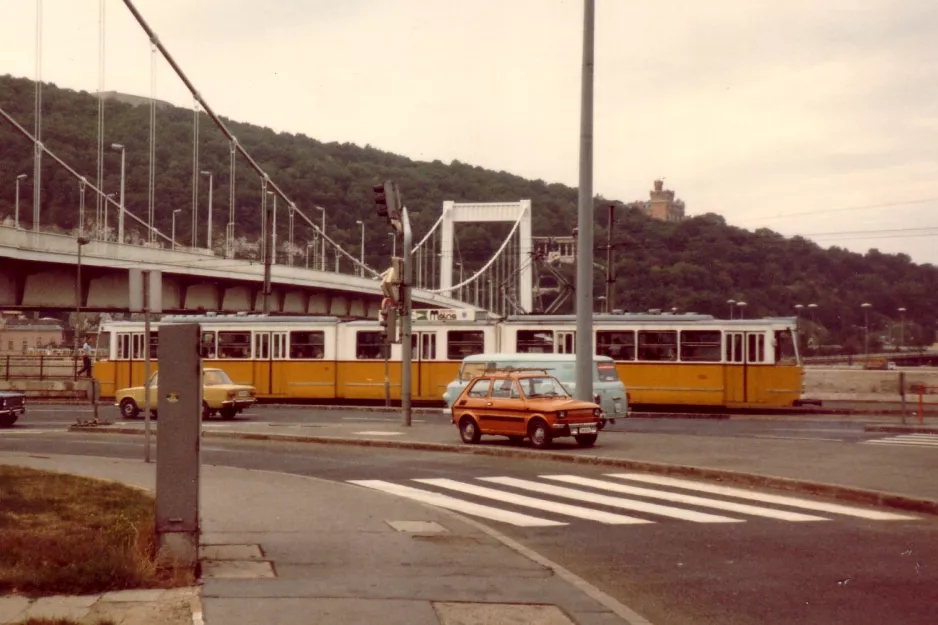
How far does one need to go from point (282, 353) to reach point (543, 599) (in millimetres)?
35290

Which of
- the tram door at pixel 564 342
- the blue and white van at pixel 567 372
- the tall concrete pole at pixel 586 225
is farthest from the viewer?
the tram door at pixel 564 342

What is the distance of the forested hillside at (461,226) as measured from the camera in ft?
225

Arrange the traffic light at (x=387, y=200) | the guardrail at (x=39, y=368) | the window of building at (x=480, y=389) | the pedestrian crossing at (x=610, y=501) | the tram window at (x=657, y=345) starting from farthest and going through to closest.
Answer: the guardrail at (x=39, y=368), the tram window at (x=657, y=345), the traffic light at (x=387, y=200), the window of building at (x=480, y=389), the pedestrian crossing at (x=610, y=501)

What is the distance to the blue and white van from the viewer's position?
2917 cm

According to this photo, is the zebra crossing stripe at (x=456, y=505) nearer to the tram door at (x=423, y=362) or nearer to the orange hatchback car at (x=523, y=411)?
the orange hatchback car at (x=523, y=411)

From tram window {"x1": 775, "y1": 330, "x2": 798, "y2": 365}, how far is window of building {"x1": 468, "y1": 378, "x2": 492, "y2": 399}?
15.1 metres

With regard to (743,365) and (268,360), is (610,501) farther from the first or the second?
(268,360)

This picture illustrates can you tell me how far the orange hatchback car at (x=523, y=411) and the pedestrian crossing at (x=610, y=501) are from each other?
Result: 3275 millimetres

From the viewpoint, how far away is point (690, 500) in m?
15.0

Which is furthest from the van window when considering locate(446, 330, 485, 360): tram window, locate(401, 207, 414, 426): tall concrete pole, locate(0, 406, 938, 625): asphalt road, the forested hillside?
the forested hillside

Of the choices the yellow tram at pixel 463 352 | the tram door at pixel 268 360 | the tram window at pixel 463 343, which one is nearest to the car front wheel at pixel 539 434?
the yellow tram at pixel 463 352

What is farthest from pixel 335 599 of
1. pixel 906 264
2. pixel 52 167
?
pixel 906 264

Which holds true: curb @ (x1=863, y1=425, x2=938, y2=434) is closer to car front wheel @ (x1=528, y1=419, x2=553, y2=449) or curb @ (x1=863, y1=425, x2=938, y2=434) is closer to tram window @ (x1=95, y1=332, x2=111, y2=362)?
car front wheel @ (x1=528, y1=419, x2=553, y2=449)

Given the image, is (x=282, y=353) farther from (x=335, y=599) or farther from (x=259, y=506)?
(x=335, y=599)
